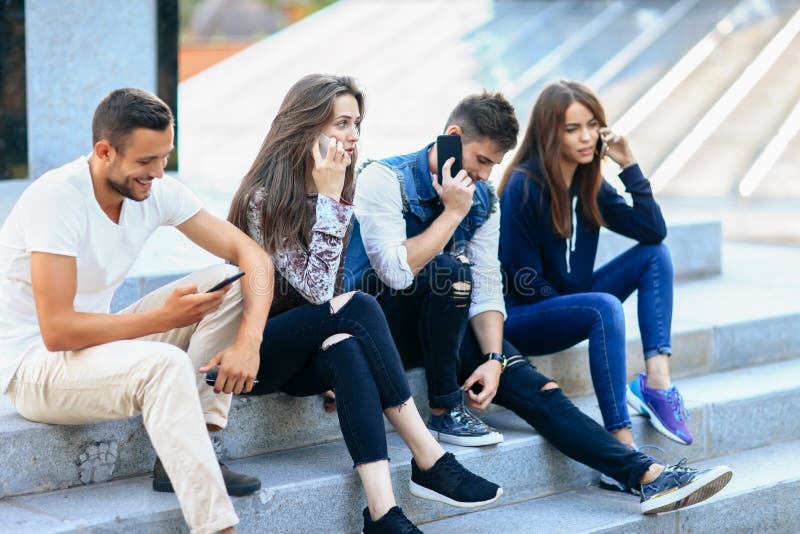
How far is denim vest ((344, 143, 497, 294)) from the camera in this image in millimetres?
3258

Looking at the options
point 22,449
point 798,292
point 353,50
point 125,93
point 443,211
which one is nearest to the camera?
point 125,93

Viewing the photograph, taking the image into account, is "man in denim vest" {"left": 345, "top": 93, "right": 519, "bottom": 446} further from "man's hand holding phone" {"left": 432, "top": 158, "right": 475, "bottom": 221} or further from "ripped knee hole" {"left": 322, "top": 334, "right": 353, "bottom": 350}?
"ripped knee hole" {"left": 322, "top": 334, "right": 353, "bottom": 350}

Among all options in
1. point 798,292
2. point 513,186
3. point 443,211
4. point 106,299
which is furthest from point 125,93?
point 798,292

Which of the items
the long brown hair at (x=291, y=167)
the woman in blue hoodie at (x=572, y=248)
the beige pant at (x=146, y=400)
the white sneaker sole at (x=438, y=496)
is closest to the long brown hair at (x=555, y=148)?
the woman in blue hoodie at (x=572, y=248)

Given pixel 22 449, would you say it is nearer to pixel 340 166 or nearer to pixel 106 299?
pixel 106 299

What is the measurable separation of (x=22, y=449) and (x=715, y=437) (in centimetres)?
240

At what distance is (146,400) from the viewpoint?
96.9 inches

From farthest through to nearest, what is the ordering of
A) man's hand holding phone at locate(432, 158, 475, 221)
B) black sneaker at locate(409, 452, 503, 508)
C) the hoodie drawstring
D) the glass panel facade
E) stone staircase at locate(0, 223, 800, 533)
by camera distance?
the glass panel facade, the hoodie drawstring, man's hand holding phone at locate(432, 158, 475, 221), black sneaker at locate(409, 452, 503, 508), stone staircase at locate(0, 223, 800, 533)

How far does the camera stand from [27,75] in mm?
5289

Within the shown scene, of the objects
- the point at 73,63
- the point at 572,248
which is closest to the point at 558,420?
the point at 572,248

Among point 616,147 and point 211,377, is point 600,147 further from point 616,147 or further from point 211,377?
point 211,377

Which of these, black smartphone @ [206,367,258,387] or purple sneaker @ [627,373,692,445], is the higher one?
black smartphone @ [206,367,258,387]

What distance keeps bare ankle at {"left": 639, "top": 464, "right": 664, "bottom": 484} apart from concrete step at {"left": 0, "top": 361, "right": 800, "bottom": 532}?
0.11 m

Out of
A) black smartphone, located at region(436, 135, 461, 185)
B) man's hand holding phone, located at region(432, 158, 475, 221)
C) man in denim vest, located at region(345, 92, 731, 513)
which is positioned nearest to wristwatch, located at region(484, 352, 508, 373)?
man in denim vest, located at region(345, 92, 731, 513)
